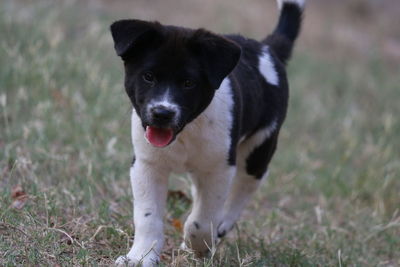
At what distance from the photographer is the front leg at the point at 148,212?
4320 millimetres

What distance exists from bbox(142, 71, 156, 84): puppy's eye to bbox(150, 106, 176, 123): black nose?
0.20 m

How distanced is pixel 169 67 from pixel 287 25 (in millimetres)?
1934

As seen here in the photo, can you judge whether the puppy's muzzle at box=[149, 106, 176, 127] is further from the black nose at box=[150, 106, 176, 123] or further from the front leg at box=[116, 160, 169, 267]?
the front leg at box=[116, 160, 169, 267]

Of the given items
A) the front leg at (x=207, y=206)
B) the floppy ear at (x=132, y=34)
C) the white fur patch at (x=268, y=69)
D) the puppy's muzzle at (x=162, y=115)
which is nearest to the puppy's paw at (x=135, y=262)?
the front leg at (x=207, y=206)

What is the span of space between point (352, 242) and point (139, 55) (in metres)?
2.48

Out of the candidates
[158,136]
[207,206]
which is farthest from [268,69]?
[158,136]

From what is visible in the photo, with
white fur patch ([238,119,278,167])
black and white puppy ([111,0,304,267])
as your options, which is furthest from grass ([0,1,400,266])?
white fur patch ([238,119,278,167])

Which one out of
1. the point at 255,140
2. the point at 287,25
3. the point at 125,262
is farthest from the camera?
the point at 287,25

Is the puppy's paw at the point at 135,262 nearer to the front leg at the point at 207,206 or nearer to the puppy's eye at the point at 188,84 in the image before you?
the front leg at the point at 207,206

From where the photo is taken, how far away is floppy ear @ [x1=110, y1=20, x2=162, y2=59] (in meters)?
→ 4.07

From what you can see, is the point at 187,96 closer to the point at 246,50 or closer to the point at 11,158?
the point at 246,50

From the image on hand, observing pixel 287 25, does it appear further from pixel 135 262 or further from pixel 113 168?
pixel 135 262

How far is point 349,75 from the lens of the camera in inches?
455

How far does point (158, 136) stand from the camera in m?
4.16
